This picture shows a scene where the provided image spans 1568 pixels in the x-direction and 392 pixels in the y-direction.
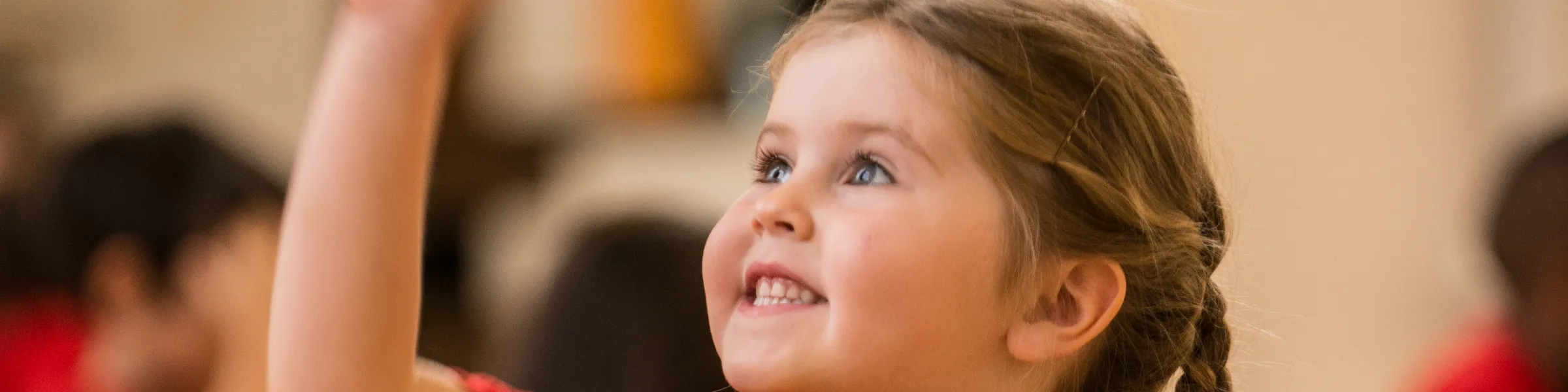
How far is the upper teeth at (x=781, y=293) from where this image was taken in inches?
35.7

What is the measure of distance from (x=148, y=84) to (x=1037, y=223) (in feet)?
13.3

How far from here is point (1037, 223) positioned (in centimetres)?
93

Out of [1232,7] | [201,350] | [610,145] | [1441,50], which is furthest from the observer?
[610,145]

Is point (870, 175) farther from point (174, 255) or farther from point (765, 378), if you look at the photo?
point (174, 255)

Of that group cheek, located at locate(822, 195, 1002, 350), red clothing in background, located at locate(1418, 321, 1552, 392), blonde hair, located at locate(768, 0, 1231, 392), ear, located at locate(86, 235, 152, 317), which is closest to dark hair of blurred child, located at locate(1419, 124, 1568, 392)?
red clothing in background, located at locate(1418, 321, 1552, 392)

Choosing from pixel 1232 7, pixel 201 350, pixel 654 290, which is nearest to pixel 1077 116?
pixel 654 290

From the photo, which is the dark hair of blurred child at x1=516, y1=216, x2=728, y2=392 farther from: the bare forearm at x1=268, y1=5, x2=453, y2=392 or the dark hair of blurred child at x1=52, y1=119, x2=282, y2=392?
the bare forearm at x1=268, y1=5, x2=453, y2=392

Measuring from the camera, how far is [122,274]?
6.66 feet

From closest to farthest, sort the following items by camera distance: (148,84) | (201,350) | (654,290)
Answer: (654,290) < (201,350) < (148,84)

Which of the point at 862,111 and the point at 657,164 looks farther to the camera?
the point at 657,164

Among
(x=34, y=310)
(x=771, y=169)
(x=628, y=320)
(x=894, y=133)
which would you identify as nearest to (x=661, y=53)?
(x=34, y=310)

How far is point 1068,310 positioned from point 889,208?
0.17 m

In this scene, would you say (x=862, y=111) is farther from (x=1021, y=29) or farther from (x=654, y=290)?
(x=654, y=290)

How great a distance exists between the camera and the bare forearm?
0.85 metres
